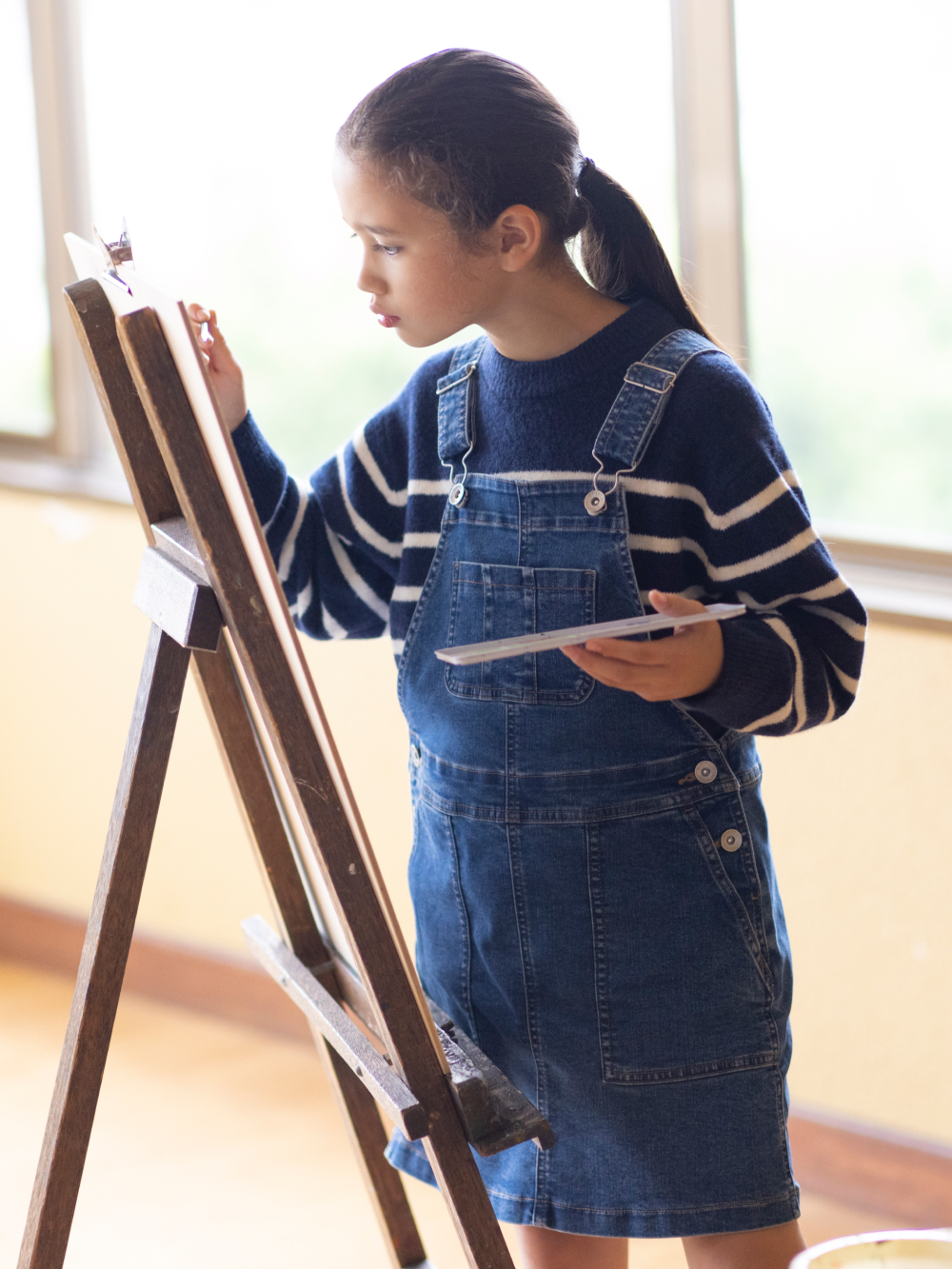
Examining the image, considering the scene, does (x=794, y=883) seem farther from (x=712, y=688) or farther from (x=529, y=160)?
(x=529, y=160)

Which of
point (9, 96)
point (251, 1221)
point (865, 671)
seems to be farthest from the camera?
point (9, 96)

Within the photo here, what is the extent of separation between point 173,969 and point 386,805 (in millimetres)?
580

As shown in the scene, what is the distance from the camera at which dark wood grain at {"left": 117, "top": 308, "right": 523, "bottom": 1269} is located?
3.00 feet

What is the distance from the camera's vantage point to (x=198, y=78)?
7.36 ft

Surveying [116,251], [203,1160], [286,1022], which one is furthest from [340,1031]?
[286,1022]

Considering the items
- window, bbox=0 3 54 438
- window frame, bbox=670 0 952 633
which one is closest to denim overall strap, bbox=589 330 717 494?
window frame, bbox=670 0 952 633

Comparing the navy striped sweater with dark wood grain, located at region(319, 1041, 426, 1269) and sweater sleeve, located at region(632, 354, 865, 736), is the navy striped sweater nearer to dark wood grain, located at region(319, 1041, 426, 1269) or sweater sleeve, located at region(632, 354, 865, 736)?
sweater sleeve, located at region(632, 354, 865, 736)

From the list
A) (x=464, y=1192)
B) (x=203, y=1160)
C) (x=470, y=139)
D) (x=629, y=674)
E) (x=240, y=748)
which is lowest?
(x=203, y=1160)

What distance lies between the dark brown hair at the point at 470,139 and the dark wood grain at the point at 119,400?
210mm

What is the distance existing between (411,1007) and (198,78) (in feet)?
5.71

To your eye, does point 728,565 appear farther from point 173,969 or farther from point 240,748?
point 173,969

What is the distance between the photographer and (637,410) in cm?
102

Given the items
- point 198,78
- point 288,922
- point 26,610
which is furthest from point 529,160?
point 26,610

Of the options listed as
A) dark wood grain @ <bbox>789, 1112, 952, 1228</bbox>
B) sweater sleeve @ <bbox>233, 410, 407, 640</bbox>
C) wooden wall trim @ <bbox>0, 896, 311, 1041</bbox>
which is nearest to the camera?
A: sweater sleeve @ <bbox>233, 410, 407, 640</bbox>
